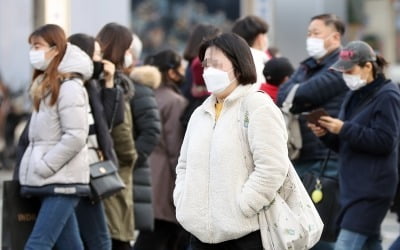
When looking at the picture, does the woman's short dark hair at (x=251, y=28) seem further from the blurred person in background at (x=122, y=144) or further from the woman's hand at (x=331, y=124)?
the woman's hand at (x=331, y=124)

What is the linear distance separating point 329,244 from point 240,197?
2811 mm

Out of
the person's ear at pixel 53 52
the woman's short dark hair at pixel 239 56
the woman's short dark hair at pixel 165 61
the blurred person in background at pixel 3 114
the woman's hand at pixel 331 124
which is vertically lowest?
the blurred person in background at pixel 3 114

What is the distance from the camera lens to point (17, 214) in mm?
7004

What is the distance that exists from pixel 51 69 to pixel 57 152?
1.85ft

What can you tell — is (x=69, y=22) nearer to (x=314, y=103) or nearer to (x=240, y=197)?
(x=314, y=103)

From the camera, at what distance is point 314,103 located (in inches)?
297

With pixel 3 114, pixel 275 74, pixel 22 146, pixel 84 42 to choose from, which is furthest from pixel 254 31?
pixel 3 114

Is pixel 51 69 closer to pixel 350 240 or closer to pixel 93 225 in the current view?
pixel 93 225

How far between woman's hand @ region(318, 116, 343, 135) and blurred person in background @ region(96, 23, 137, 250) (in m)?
1.41

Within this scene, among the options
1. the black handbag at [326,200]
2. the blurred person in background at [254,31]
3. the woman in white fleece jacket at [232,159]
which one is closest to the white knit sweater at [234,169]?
the woman in white fleece jacket at [232,159]

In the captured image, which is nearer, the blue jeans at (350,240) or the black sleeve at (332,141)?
the blue jeans at (350,240)

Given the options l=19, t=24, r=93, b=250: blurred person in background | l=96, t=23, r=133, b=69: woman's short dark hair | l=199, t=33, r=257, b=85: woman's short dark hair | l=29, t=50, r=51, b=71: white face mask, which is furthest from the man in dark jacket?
l=199, t=33, r=257, b=85: woman's short dark hair

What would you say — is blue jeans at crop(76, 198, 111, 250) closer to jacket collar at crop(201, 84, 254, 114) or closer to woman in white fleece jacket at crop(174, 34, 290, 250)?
woman in white fleece jacket at crop(174, 34, 290, 250)

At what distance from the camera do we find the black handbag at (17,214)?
6977mm
